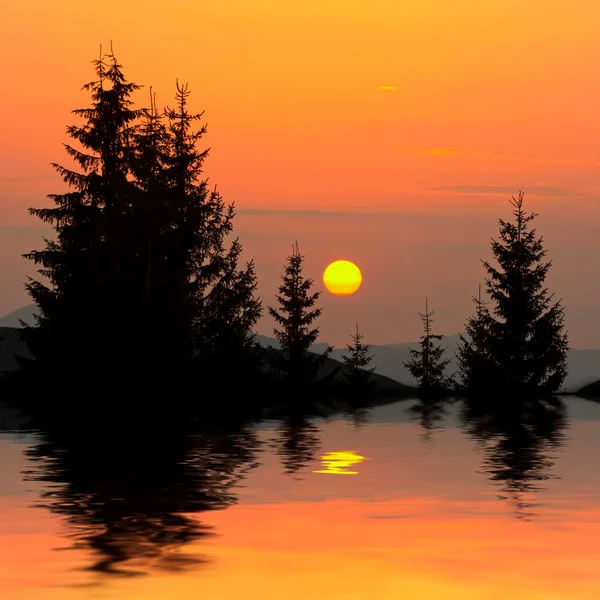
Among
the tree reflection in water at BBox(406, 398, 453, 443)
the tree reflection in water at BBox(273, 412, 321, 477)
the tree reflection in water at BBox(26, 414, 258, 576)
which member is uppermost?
the tree reflection in water at BBox(26, 414, 258, 576)

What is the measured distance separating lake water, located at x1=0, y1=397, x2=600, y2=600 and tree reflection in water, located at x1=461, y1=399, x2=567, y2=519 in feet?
0.34

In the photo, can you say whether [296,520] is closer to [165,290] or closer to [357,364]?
[165,290]

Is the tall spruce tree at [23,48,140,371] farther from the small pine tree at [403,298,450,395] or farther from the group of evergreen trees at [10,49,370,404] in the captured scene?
the small pine tree at [403,298,450,395]

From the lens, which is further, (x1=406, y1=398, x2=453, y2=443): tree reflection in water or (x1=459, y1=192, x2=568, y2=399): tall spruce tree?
(x1=459, y1=192, x2=568, y2=399): tall spruce tree

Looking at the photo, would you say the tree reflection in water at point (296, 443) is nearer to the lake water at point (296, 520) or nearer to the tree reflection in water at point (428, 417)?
the lake water at point (296, 520)

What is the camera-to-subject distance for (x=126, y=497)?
21.0 meters

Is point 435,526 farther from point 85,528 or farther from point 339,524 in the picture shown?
point 85,528

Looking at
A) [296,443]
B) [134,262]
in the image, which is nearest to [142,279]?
[134,262]

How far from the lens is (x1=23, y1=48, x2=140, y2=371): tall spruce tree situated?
171ft

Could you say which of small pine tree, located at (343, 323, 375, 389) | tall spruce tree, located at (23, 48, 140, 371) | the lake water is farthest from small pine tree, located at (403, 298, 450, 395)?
the lake water

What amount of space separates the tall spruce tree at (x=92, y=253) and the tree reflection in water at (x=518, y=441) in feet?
50.5

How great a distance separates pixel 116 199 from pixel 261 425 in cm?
1898

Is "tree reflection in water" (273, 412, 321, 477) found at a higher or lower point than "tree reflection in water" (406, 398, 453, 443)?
higher

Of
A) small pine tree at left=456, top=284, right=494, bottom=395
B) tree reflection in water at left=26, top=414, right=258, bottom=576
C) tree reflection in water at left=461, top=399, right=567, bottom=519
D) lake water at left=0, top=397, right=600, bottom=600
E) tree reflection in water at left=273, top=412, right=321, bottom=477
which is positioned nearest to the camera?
lake water at left=0, top=397, right=600, bottom=600
